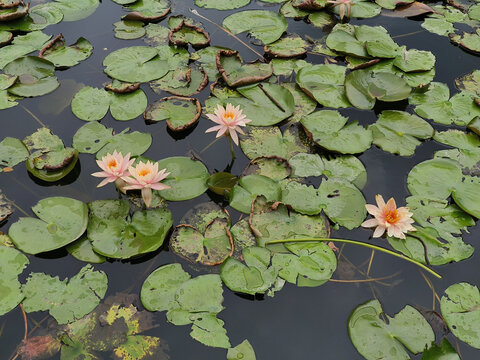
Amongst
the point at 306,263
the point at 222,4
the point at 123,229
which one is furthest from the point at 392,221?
the point at 222,4

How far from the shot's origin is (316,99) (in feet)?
12.2

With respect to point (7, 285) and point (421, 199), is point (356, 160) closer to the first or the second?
point (421, 199)

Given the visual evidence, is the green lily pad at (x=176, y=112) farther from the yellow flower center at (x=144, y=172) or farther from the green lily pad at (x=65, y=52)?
A: the green lily pad at (x=65, y=52)

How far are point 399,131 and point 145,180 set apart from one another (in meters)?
2.20

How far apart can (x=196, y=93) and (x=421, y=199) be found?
2198 millimetres

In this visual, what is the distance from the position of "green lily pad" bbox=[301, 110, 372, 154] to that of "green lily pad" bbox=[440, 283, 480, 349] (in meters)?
1.28

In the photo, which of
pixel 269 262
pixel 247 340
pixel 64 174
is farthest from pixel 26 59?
pixel 247 340

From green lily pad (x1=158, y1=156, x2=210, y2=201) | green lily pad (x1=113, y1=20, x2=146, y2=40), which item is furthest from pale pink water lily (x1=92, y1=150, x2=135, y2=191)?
green lily pad (x1=113, y1=20, x2=146, y2=40)

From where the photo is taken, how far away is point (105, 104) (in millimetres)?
3705

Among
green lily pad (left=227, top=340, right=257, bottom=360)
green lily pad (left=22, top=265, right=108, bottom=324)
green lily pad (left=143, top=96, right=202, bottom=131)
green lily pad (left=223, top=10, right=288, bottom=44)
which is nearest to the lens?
green lily pad (left=227, top=340, right=257, bottom=360)

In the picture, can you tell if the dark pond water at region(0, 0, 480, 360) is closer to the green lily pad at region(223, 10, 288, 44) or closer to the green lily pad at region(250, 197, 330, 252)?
the green lily pad at region(250, 197, 330, 252)

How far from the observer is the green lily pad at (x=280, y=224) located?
9.30ft

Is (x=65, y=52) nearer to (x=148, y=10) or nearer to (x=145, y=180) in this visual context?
(x=148, y=10)

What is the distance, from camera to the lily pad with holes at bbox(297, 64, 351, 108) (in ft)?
12.3
